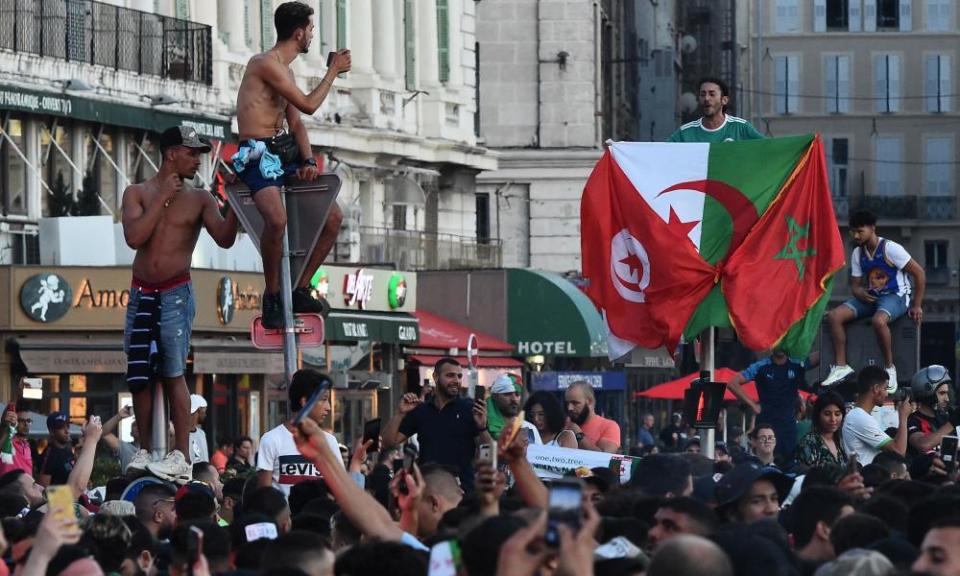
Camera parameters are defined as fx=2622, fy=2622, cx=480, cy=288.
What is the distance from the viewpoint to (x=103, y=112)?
36.8m

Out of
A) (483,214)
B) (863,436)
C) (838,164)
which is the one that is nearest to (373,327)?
(483,214)

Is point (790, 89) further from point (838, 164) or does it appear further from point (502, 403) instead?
point (502, 403)

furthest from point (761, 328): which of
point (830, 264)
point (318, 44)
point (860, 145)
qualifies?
point (860, 145)

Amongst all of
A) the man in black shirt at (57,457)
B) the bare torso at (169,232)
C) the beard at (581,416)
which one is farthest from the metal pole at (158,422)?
the man in black shirt at (57,457)

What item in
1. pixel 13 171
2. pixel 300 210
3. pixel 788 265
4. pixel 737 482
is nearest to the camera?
pixel 737 482

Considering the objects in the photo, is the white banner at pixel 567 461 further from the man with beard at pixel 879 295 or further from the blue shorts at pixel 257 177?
the man with beard at pixel 879 295

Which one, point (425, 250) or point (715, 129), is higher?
point (715, 129)

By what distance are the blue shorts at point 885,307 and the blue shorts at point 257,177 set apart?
5.99 meters

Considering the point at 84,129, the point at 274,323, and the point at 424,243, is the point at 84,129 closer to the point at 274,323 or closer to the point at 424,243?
the point at 424,243

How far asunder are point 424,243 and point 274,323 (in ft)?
112

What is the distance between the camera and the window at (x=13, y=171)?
115 feet

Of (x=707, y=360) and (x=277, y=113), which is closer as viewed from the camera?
(x=277, y=113)

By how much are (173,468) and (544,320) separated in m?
36.0

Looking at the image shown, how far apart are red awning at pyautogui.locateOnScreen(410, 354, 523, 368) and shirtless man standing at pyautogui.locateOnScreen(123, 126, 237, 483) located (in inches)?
1223
